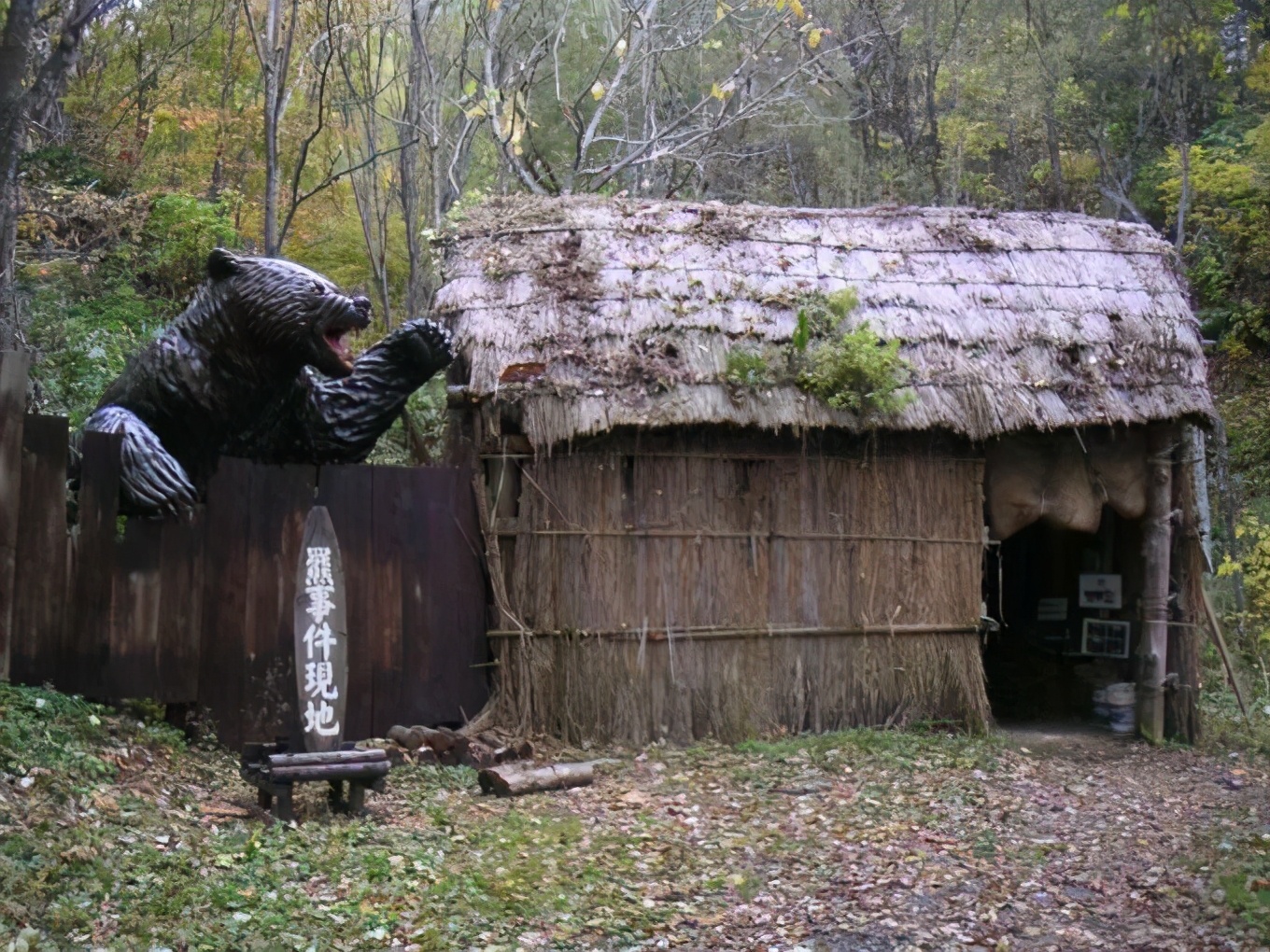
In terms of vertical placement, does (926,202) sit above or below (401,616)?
above

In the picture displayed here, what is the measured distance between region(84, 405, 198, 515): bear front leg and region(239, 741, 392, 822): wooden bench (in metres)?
1.58

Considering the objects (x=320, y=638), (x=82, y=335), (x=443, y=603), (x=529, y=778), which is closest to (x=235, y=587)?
(x=320, y=638)

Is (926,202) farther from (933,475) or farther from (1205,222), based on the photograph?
(933,475)

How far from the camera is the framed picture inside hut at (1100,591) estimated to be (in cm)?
1092

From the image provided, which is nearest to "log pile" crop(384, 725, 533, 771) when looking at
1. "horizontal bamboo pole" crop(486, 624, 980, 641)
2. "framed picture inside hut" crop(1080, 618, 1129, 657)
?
"horizontal bamboo pole" crop(486, 624, 980, 641)

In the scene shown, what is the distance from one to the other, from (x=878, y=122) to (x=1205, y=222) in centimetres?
570

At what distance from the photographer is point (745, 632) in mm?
9195

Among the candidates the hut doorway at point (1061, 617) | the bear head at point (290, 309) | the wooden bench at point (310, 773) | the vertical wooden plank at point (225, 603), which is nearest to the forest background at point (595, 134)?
the hut doorway at point (1061, 617)

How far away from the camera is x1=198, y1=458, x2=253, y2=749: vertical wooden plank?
24.8ft

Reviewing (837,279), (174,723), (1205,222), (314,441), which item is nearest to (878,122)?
(1205,222)

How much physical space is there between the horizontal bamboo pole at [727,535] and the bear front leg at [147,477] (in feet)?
7.30

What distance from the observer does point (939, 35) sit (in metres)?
22.3

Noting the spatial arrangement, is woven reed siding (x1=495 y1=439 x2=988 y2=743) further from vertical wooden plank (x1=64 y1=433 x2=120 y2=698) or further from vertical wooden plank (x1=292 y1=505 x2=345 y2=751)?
vertical wooden plank (x1=64 y1=433 x2=120 y2=698)

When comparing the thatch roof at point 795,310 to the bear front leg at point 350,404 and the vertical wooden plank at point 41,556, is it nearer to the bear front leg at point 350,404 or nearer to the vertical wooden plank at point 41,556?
the bear front leg at point 350,404
